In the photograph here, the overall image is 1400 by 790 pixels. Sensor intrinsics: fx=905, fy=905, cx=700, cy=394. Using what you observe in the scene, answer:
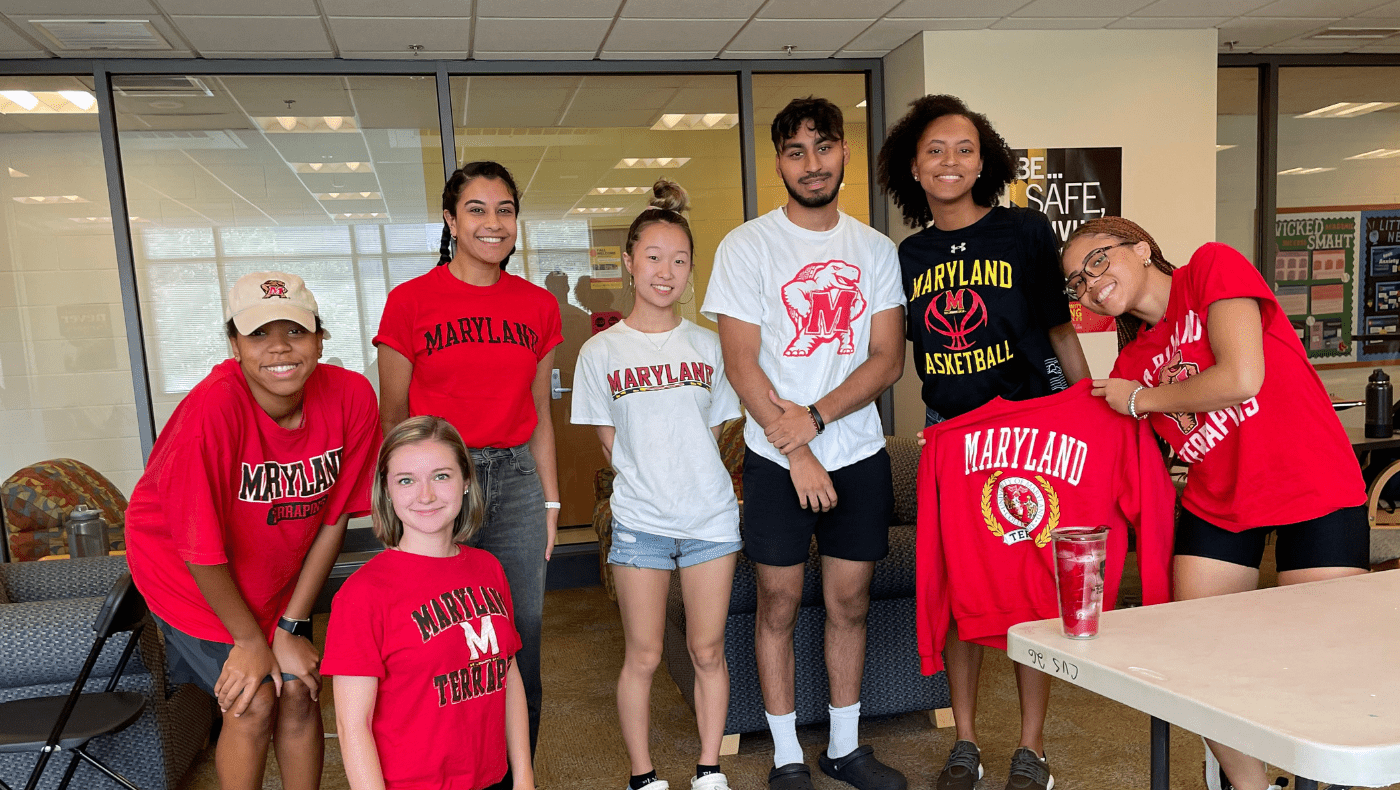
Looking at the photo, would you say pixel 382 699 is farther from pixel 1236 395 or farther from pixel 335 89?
pixel 335 89

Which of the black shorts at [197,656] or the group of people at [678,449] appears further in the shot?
the black shorts at [197,656]

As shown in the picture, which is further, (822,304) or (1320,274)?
(1320,274)

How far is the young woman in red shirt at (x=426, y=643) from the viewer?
5.29 feet

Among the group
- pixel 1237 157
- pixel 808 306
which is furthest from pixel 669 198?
pixel 1237 157

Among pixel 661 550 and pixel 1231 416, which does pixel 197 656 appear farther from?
pixel 1231 416

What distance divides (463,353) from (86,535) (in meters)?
2.26

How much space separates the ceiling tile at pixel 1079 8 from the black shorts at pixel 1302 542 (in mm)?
3120

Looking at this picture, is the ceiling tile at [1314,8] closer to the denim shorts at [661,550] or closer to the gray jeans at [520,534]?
the denim shorts at [661,550]

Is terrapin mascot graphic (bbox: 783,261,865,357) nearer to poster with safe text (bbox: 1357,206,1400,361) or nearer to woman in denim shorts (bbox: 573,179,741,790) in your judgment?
woman in denim shorts (bbox: 573,179,741,790)

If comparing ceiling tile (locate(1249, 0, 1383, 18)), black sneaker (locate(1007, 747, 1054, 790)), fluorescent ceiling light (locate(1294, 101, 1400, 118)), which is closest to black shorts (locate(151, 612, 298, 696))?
black sneaker (locate(1007, 747, 1054, 790))

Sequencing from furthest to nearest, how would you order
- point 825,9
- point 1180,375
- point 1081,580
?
point 825,9 → point 1180,375 → point 1081,580

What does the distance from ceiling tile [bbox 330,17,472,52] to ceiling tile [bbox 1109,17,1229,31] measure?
3.27m

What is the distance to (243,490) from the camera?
1.86 m

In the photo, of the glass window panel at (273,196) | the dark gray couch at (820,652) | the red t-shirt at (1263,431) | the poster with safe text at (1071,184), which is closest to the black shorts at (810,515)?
the dark gray couch at (820,652)
